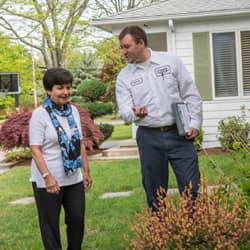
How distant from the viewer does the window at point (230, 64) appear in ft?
37.6

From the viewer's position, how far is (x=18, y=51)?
1722cm

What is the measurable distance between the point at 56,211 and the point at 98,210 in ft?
8.18

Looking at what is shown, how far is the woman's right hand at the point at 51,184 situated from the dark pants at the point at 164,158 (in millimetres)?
755

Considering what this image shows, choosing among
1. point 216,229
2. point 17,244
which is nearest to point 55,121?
point 216,229

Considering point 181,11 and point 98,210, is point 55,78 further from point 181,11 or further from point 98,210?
point 181,11

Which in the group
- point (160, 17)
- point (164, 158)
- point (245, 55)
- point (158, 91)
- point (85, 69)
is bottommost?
point (164, 158)

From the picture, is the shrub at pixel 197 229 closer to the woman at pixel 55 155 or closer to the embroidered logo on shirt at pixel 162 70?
the woman at pixel 55 155

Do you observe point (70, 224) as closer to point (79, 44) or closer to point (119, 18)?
point (119, 18)

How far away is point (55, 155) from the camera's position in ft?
12.9

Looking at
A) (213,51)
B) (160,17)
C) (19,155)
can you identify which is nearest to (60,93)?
(160,17)

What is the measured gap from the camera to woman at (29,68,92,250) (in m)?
3.89

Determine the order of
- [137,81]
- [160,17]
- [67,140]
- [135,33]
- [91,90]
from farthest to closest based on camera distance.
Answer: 1. [91,90]
2. [160,17]
3. [137,81]
4. [135,33]
5. [67,140]

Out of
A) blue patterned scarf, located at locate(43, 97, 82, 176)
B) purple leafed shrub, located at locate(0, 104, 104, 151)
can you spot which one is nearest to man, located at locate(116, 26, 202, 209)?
blue patterned scarf, located at locate(43, 97, 82, 176)

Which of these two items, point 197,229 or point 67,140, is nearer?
point 197,229
